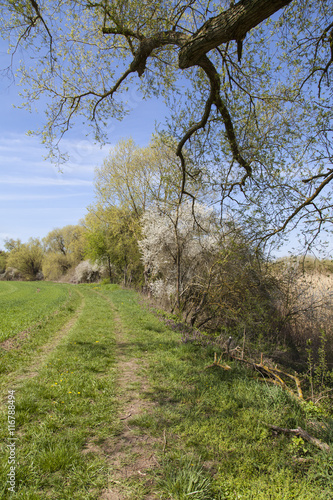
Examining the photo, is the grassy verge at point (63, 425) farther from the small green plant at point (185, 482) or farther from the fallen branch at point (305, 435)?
the fallen branch at point (305, 435)

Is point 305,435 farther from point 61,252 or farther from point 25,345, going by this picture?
point 61,252

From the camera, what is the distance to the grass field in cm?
234

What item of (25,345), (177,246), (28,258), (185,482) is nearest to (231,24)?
(185,482)

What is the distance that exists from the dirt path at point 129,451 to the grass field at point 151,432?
0.04 ft

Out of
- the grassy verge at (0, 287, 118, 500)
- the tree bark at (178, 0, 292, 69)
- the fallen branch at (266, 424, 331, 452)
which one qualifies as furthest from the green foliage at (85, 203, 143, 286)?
the fallen branch at (266, 424, 331, 452)

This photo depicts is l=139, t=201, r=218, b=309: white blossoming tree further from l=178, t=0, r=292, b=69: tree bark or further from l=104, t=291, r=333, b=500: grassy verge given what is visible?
l=178, t=0, r=292, b=69: tree bark

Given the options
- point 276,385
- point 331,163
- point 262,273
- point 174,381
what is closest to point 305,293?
point 262,273

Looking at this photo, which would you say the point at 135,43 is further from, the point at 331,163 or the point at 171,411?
the point at 171,411

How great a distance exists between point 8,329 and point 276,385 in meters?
7.71

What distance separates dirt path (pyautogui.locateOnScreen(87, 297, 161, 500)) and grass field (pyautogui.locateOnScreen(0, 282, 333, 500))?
0.01 m

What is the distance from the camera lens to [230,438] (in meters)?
3.02

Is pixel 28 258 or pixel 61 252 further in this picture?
pixel 28 258

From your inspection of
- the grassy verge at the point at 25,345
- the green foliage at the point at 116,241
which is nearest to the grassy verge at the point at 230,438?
the grassy verge at the point at 25,345

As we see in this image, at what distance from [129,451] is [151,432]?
409 mm
